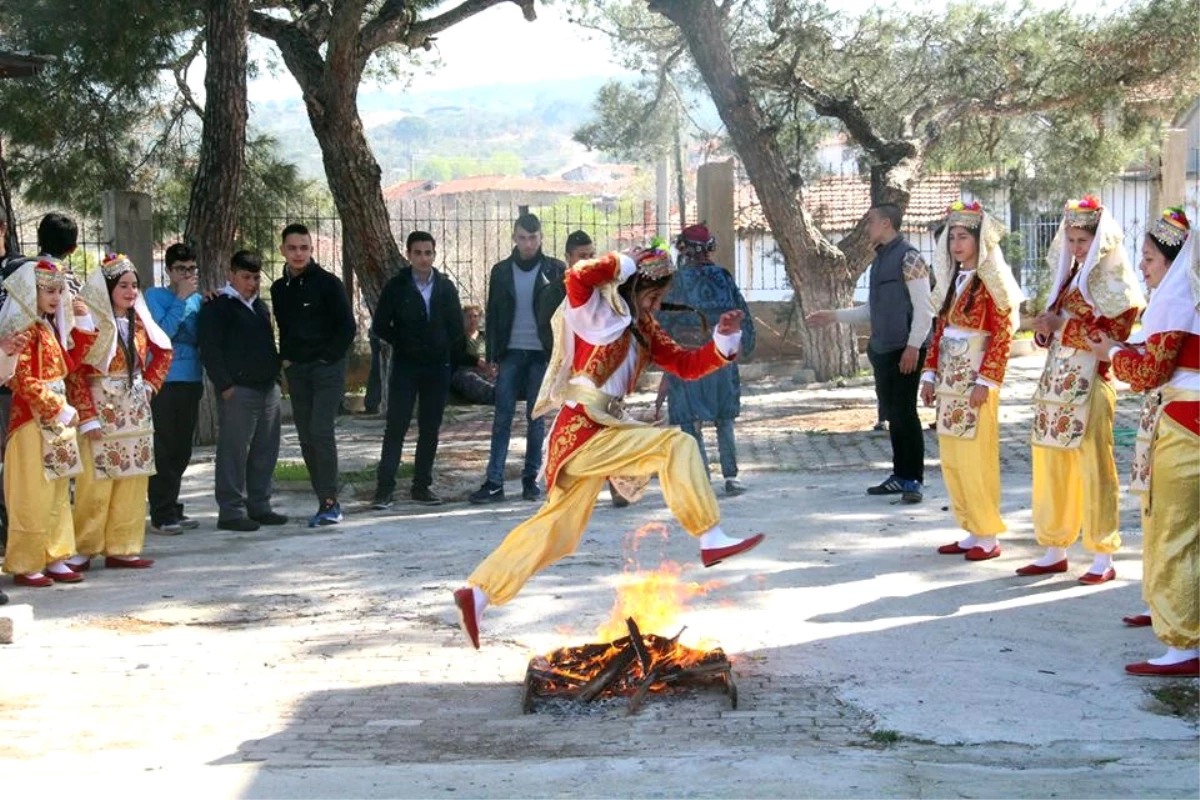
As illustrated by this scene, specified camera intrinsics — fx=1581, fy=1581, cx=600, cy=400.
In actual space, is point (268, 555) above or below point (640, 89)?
below

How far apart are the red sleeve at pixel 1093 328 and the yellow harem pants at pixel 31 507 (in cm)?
550

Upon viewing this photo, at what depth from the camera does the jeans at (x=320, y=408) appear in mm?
10711

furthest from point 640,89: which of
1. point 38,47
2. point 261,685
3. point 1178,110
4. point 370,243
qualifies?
point 261,685

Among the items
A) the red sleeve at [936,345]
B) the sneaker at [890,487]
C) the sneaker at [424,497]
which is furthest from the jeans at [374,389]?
the red sleeve at [936,345]

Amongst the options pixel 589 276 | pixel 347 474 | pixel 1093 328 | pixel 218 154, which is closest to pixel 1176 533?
pixel 1093 328

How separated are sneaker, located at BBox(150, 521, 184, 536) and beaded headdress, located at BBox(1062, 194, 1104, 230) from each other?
608 cm

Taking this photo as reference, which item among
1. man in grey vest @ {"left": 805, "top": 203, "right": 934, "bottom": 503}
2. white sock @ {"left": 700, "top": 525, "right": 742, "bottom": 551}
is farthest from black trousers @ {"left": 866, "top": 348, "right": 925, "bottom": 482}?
white sock @ {"left": 700, "top": 525, "right": 742, "bottom": 551}

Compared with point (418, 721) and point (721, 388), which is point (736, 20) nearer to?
point (721, 388)

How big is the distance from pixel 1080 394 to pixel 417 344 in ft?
16.0

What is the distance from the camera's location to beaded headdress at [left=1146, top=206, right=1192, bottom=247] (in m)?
6.53

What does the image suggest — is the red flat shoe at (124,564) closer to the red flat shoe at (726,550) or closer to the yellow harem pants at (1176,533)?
the red flat shoe at (726,550)

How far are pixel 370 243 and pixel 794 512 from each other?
804cm

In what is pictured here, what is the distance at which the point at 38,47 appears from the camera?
1570cm

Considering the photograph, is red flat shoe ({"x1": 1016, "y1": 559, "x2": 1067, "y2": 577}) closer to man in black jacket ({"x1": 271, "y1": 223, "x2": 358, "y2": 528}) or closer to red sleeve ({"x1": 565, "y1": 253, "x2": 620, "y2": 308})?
red sleeve ({"x1": 565, "y1": 253, "x2": 620, "y2": 308})
